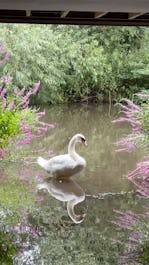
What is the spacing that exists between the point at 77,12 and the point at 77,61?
9255 millimetres

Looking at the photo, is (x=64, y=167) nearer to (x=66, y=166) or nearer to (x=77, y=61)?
(x=66, y=166)

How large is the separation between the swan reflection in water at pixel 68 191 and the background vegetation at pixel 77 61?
6513 millimetres

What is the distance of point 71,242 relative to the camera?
3613 mm

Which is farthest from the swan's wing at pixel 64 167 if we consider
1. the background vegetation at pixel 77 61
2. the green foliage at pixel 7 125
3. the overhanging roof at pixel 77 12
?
the background vegetation at pixel 77 61

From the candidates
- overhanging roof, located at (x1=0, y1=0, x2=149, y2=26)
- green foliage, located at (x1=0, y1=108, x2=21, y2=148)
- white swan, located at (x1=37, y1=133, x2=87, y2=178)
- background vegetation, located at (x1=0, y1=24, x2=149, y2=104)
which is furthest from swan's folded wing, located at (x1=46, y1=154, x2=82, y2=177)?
background vegetation, located at (x1=0, y1=24, x2=149, y2=104)

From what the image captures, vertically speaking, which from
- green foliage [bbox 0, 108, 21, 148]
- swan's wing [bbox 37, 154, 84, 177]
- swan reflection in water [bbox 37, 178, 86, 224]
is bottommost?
swan reflection in water [bbox 37, 178, 86, 224]

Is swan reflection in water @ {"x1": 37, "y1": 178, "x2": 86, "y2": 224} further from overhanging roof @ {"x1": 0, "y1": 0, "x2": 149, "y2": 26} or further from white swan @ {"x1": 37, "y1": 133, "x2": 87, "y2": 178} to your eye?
overhanging roof @ {"x1": 0, "y1": 0, "x2": 149, "y2": 26}

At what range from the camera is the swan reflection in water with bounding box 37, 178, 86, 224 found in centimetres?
436

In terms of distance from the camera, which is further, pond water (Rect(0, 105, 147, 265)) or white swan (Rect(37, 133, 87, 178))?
white swan (Rect(37, 133, 87, 178))

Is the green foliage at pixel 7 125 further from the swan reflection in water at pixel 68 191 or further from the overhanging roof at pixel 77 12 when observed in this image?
the overhanging roof at pixel 77 12

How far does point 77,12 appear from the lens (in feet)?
14.8

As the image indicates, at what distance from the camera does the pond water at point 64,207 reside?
3.40 meters

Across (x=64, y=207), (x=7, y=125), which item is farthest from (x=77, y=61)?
(x=64, y=207)

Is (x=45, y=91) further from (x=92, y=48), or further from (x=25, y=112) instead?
(x=25, y=112)
